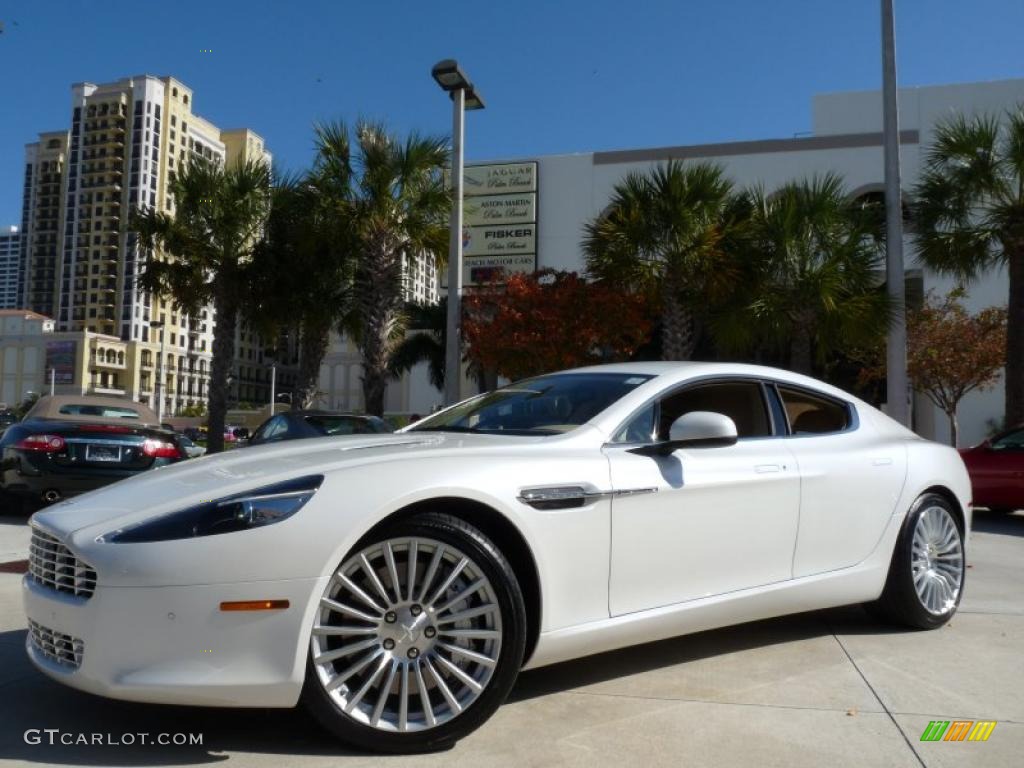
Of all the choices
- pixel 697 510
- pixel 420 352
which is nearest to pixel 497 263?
pixel 420 352

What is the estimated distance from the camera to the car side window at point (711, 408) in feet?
12.2

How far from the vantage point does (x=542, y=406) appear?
3.95 meters

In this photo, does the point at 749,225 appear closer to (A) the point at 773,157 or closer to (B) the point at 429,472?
(B) the point at 429,472

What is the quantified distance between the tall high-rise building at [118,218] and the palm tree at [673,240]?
110 meters

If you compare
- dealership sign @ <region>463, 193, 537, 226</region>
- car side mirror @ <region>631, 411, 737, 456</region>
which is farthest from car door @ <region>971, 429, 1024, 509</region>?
dealership sign @ <region>463, 193, 537, 226</region>

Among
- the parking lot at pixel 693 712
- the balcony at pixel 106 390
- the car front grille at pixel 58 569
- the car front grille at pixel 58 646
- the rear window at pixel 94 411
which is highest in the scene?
the balcony at pixel 106 390

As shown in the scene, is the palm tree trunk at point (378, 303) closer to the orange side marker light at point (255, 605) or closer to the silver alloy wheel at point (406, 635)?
the silver alloy wheel at point (406, 635)

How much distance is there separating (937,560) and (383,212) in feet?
41.8

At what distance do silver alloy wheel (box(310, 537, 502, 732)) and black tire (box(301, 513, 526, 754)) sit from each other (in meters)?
0.02

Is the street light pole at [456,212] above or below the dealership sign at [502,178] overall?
below

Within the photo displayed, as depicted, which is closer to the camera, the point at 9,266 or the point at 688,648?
the point at 688,648

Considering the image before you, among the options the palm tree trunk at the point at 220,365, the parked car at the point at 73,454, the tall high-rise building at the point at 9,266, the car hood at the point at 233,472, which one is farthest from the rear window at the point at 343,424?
the tall high-rise building at the point at 9,266

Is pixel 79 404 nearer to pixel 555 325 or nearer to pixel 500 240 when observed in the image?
pixel 555 325

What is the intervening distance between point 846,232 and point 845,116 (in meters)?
23.2
